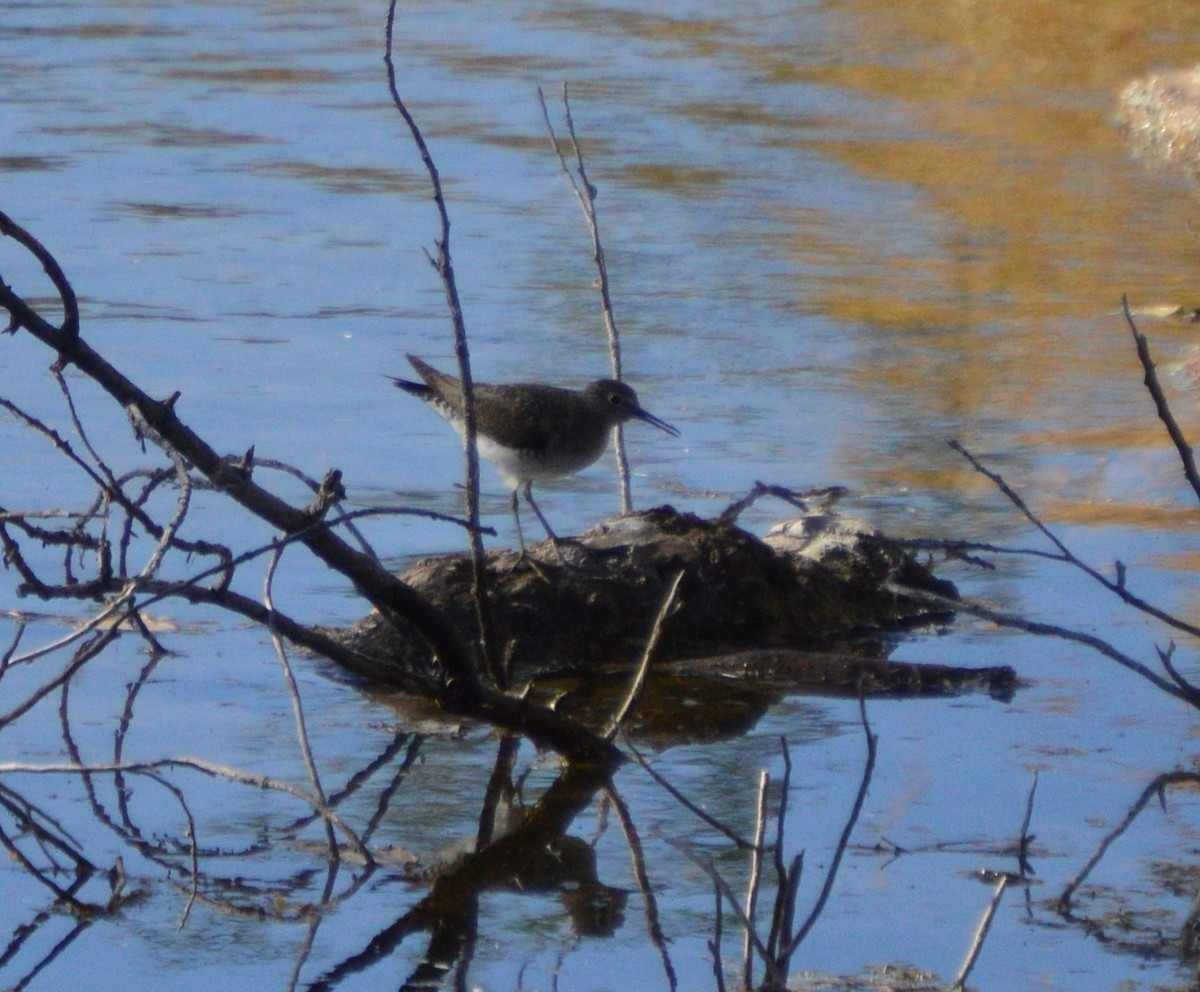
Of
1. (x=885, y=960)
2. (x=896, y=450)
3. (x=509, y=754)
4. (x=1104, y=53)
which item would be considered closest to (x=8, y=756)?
(x=509, y=754)

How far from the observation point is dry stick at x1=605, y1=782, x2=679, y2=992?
4359 millimetres

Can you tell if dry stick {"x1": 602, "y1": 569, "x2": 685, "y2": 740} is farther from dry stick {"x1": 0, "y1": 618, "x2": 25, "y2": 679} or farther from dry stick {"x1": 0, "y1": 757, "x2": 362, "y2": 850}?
dry stick {"x1": 0, "y1": 618, "x2": 25, "y2": 679}

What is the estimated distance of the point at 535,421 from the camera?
7484 millimetres

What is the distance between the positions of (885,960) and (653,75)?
1434 cm

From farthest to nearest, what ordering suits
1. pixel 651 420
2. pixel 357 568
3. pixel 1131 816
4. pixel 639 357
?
pixel 639 357 < pixel 651 420 < pixel 357 568 < pixel 1131 816

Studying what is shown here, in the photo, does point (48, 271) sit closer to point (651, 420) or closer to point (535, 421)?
point (535, 421)

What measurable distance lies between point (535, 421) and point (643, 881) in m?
2.97

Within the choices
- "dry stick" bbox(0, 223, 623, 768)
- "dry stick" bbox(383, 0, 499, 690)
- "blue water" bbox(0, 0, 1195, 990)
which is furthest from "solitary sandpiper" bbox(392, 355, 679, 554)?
"dry stick" bbox(0, 223, 623, 768)

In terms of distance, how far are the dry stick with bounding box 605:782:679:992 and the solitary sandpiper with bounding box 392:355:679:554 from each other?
2.12 m

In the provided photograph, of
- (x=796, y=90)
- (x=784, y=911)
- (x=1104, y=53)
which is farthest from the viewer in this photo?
(x=1104, y=53)

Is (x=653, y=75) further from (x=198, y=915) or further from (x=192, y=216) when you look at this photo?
(x=198, y=915)

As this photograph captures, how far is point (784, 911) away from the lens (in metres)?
3.79

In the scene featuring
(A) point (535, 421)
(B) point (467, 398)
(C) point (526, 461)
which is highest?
(B) point (467, 398)

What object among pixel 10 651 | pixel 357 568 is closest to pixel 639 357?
pixel 357 568
